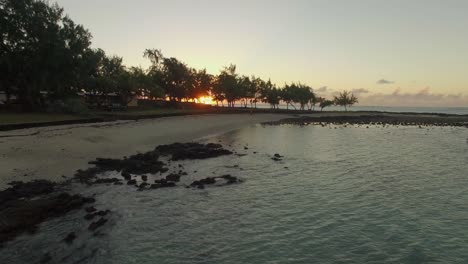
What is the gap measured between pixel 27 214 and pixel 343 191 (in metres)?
16.9

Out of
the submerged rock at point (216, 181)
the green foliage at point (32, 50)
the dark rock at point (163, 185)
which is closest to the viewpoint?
the dark rock at point (163, 185)

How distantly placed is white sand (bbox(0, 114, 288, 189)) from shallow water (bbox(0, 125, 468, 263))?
4372mm

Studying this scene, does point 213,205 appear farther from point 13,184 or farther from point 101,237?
point 13,184

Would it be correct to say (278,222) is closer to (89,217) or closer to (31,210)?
(89,217)

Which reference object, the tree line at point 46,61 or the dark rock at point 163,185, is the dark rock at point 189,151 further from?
the tree line at point 46,61

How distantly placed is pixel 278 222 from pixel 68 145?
22.4m

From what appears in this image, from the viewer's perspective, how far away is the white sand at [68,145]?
926 inches

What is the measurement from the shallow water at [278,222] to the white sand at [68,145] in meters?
4.37

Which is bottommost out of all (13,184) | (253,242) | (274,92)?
(253,242)

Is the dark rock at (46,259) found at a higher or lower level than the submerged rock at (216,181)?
lower

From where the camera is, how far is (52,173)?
2341 centimetres

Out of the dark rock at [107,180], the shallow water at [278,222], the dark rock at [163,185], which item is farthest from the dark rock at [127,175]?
the dark rock at [163,185]

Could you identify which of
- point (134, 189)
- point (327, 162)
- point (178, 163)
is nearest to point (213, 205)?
point (134, 189)

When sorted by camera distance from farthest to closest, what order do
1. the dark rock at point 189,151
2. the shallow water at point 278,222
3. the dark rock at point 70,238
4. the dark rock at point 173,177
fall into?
the dark rock at point 189,151 → the dark rock at point 173,177 → the dark rock at point 70,238 → the shallow water at point 278,222
